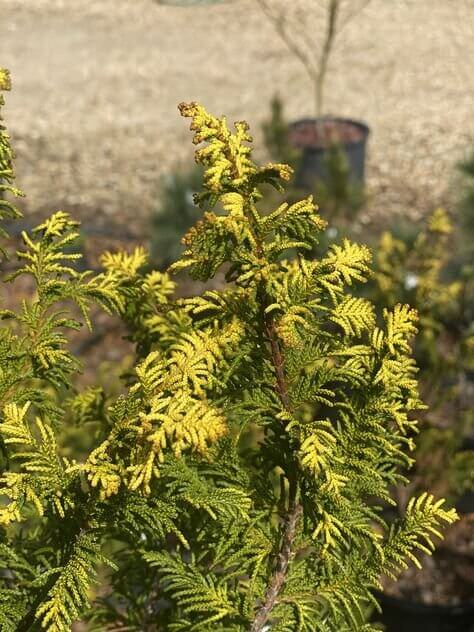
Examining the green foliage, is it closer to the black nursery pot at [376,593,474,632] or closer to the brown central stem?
the black nursery pot at [376,593,474,632]

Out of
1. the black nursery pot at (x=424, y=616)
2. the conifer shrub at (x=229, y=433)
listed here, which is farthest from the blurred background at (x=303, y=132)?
the conifer shrub at (x=229, y=433)

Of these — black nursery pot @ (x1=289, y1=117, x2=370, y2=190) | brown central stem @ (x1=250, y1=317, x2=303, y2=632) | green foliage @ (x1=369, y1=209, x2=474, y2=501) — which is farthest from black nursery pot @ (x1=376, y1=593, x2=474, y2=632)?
Result: black nursery pot @ (x1=289, y1=117, x2=370, y2=190)

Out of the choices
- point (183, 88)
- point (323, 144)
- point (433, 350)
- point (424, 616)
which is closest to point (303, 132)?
point (323, 144)

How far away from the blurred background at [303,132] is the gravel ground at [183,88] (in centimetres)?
3

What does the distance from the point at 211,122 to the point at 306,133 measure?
859 cm

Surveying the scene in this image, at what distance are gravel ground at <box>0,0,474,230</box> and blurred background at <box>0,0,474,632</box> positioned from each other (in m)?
0.03

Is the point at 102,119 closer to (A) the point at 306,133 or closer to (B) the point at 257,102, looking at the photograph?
(B) the point at 257,102

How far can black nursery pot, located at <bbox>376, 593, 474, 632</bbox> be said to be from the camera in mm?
3898

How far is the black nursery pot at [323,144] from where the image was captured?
8891mm

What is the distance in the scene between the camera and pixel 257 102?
11.5m

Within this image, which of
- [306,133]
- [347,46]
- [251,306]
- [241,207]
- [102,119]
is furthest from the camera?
[347,46]

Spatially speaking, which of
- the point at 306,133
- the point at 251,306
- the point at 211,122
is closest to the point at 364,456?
the point at 251,306

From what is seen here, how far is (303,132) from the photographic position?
9.69 meters

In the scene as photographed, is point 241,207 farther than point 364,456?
No
